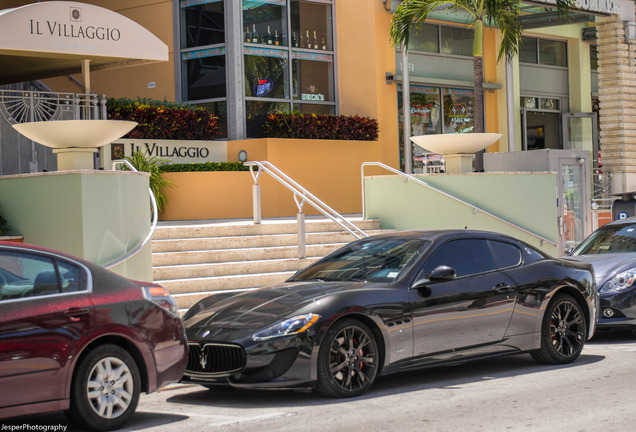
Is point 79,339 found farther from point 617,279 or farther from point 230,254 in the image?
point 230,254

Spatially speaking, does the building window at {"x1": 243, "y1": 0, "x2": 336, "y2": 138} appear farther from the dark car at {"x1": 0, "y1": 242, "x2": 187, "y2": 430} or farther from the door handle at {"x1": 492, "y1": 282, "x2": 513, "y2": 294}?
the dark car at {"x1": 0, "y1": 242, "x2": 187, "y2": 430}

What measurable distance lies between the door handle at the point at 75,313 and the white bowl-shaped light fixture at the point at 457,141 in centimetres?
1103

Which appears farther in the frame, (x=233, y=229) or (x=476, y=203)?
(x=476, y=203)

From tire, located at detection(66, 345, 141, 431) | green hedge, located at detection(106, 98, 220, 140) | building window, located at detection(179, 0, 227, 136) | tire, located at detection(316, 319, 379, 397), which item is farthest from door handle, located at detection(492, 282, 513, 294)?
building window, located at detection(179, 0, 227, 136)

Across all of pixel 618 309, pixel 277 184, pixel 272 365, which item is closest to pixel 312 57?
pixel 277 184

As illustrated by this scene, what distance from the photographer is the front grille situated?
304 inches

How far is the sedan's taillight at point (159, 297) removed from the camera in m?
7.32

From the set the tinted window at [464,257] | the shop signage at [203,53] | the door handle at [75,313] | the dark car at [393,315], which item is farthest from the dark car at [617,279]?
the shop signage at [203,53]

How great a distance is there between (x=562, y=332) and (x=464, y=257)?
1.55 meters

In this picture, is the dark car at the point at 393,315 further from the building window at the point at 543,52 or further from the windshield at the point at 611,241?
the building window at the point at 543,52

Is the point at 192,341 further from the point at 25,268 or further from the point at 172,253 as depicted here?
the point at 172,253

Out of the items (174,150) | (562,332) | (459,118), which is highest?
(459,118)

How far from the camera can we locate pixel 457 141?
17.1m

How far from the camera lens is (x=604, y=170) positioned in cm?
2655
